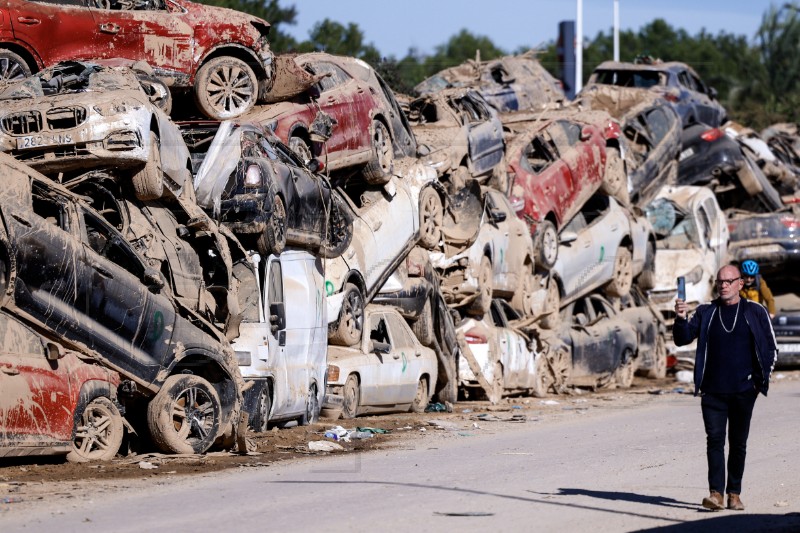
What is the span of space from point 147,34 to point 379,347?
4.35 m

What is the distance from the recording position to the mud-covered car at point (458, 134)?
20.6 m

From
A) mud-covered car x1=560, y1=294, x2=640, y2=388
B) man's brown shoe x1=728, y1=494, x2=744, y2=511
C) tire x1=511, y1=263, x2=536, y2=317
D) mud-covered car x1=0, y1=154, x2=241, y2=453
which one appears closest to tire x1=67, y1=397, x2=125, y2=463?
mud-covered car x1=0, y1=154, x2=241, y2=453

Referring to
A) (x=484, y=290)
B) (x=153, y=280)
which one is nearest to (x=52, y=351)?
(x=153, y=280)

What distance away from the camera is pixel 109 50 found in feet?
51.7

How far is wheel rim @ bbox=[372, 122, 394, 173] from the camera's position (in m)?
18.0

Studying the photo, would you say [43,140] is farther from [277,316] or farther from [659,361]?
[659,361]

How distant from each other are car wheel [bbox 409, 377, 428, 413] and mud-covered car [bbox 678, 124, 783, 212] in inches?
572

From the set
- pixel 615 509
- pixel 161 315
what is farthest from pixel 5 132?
pixel 615 509

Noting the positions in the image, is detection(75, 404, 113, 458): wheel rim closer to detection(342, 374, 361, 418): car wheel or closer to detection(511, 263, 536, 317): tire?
detection(342, 374, 361, 418): car wheel

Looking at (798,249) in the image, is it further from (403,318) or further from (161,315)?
(161,315)

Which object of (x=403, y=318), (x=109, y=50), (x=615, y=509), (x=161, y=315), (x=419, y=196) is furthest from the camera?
(x=419, y=196)

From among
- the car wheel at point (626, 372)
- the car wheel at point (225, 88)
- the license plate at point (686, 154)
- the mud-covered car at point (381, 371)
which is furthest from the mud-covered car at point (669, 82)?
the car wheel at point (225, 88)

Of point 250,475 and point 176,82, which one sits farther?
point 176,82

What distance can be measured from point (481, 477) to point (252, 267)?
368cm
